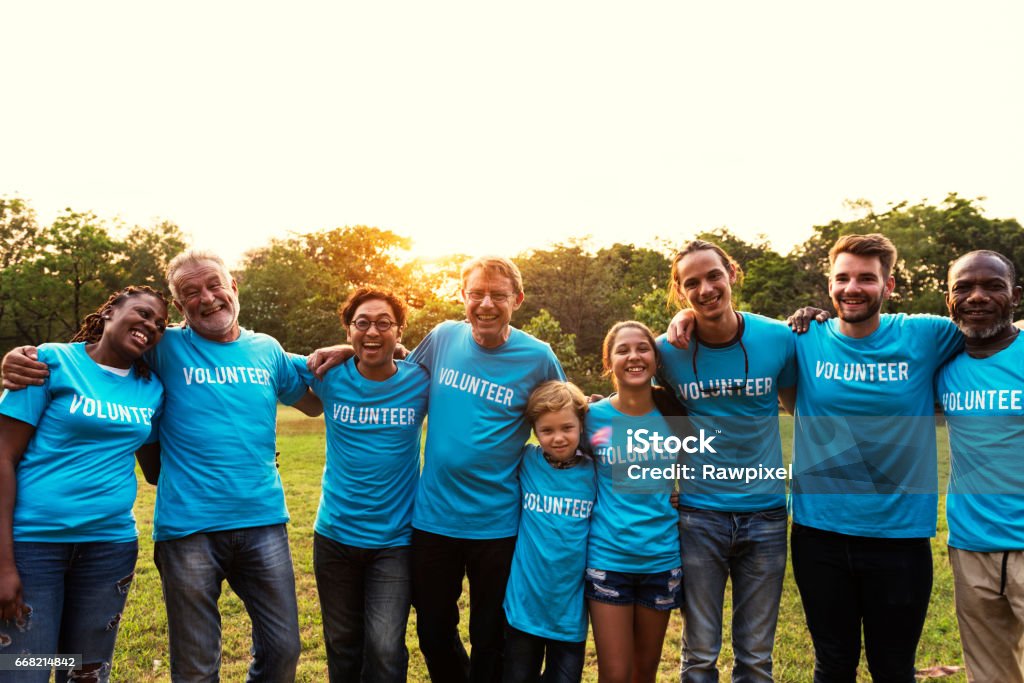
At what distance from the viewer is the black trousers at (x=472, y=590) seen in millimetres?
3922

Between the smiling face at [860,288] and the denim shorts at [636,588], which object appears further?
the smiling face at [860,288]

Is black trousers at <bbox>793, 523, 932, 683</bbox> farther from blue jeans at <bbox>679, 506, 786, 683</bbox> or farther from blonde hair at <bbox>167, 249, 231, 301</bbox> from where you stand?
blonde hair at <bbox>167, 249, 231, 301</bbox>

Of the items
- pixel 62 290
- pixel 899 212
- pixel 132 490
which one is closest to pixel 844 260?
pixel 132 490

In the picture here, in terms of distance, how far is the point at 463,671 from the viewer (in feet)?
13.6

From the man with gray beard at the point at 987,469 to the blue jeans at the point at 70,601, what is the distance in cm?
429

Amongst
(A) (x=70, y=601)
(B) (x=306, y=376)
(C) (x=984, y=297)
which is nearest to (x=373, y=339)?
(B) (x=306, y=376)

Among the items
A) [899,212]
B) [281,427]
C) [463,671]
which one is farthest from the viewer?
[899,212]

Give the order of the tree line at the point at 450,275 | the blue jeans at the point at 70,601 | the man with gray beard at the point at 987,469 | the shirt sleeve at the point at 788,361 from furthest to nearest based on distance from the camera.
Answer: the tree line at the point at 450,275 → the shirt sleeve at the point at 788,361 → the man with gray beard at the point at 987,469 → the blue jeans at the point at 70,601

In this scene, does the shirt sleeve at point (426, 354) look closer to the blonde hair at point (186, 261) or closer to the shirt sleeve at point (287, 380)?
the shirt sleeve at point (287, 380)

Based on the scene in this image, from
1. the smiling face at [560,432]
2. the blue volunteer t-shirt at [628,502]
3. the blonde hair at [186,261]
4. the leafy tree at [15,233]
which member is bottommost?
the blue volunteer t-shirt at [628,502]

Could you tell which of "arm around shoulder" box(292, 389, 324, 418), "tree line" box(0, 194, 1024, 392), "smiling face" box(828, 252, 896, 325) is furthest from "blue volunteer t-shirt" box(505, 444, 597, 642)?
"tree line" box(0, 194, 1024, 392)

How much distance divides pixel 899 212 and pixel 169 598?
128 feet

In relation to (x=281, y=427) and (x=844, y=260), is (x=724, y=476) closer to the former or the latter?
(x=844, y=260)

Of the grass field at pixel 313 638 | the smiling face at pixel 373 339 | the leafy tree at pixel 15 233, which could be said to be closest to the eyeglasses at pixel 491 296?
the smiling face at pixel 373 339
